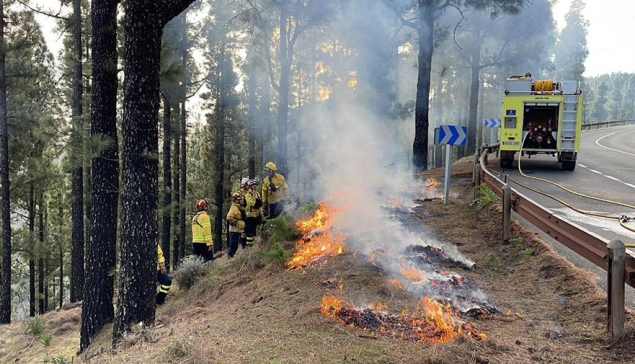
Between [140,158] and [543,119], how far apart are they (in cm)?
1478

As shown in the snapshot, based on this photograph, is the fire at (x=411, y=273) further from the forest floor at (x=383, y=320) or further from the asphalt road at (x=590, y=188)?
the asphalt road at (x=590, y=188)

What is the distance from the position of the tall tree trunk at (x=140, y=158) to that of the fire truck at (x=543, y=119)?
1262 cm

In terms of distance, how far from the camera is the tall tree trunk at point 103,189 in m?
7.25

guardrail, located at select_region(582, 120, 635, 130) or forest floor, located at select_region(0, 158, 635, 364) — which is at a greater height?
guardrail, located at select_region(582, 120, 635, 130)

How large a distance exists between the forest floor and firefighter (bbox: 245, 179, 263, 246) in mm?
3028

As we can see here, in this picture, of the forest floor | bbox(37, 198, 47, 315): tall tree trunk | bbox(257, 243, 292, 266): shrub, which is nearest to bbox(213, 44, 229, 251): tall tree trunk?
bbox(37, 198, 47, 315): tall tree trunk

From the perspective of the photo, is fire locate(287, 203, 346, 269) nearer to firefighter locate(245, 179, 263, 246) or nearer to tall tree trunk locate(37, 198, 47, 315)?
firefighter locate(245, 179, 263, 246)

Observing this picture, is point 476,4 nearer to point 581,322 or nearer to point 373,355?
point 581,322

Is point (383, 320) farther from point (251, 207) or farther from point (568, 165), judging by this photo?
point (568, 165)

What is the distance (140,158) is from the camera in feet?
18.1

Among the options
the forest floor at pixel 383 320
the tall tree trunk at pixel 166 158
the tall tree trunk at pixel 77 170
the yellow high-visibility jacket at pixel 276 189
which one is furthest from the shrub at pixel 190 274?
the tall tree trunk at pixel 166 158

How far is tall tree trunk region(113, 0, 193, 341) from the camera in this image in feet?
17.2

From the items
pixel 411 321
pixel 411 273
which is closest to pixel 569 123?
pixel 411 273

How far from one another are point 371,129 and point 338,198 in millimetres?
7468
